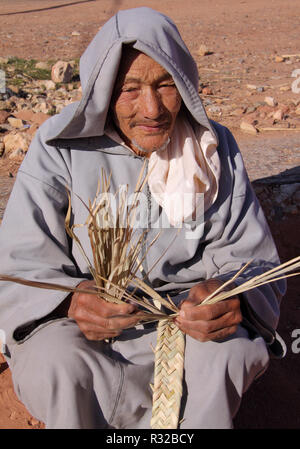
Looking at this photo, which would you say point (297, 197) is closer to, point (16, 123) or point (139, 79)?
point (139, 79)

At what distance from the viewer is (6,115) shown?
558 centimetres

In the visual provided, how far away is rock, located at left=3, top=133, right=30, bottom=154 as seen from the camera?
4.73 metres

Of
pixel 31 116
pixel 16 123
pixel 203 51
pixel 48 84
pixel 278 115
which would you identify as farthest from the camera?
pixel 203 51

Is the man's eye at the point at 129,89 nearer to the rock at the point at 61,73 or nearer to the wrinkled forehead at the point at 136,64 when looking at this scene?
the wrinkled forehead at the point at 136,64

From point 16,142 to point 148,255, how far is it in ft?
9.90

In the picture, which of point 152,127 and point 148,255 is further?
point 148,255

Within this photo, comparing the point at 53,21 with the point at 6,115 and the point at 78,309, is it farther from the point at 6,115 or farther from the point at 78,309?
the point at 78,309

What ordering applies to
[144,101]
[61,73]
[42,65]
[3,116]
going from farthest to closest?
[42,65] < [61,73] < [3,116] < [144,101]

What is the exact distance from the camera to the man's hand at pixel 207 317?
1.78 m

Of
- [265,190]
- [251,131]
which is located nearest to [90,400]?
[265,190]

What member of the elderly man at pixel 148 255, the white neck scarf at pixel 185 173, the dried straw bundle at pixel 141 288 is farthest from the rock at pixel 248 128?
the dried straw bundle at pixel 141 288

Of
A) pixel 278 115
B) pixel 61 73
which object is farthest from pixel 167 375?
pixel 61 73

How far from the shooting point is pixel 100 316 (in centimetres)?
175

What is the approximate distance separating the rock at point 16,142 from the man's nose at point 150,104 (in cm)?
293
